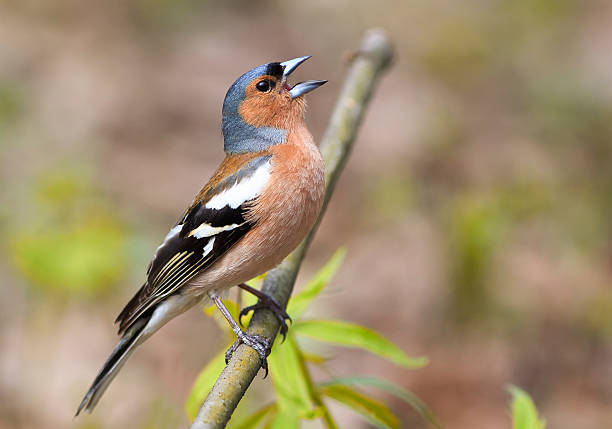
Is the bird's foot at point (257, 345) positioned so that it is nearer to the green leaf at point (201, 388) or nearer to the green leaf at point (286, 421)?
the green leaf at point (201, 388)

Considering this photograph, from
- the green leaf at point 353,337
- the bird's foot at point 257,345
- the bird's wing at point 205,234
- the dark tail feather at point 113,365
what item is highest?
the bird's wing at point 205,234

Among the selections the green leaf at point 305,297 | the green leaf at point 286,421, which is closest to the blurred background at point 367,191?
the green leaf at point 305,297

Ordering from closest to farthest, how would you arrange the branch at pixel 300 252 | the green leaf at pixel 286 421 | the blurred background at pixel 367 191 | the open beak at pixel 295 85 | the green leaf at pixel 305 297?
the branch at pixel 300 252
the green leaf at pixel 286 421
the green leaf at pixel 305 297
the open beak at pixel 295 85
the blurred background at pixel 367 191

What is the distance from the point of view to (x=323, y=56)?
29.1ft

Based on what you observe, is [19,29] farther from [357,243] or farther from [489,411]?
[489,411]

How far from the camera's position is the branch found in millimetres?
1931

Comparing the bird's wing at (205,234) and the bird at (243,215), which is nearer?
the bird at (243,215)

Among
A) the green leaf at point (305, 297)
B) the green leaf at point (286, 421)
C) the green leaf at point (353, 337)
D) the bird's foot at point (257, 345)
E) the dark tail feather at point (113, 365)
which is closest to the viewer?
the green leaf at point (286, 421)

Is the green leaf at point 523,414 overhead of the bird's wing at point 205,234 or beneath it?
beneath

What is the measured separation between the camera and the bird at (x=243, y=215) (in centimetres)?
286

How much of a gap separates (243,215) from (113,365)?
2.49ft

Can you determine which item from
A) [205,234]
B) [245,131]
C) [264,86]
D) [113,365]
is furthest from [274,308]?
[264,86]

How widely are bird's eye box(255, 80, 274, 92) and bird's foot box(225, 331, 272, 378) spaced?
1107mm

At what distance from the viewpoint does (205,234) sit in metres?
3.01
